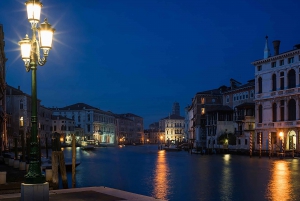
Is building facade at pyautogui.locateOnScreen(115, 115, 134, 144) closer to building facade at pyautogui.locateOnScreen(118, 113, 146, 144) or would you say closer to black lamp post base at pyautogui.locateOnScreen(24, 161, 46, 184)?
building facade at pyautogui.locateOnScreen(118, 113, 146, 144)

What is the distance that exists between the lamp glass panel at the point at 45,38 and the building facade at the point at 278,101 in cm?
3817

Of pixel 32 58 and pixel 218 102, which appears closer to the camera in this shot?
pixel 32 58

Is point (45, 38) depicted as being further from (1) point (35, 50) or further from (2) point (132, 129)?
(2) point (132, 129)

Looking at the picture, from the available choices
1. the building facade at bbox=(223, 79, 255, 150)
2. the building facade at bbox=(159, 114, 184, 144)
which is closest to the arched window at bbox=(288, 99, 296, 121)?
the building facade at bbox=(223, 79, 255, 150)

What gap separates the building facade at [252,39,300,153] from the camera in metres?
44.2

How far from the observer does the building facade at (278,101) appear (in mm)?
44156

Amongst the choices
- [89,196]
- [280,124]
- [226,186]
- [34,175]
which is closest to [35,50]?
[34,175]

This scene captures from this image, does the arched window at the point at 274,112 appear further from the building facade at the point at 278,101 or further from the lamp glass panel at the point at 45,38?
the lamp glass panel at the point at 45,38

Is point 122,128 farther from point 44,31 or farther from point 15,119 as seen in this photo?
point 44,31

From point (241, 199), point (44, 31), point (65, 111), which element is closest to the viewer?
point (44, 31)

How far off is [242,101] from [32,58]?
56335 mm

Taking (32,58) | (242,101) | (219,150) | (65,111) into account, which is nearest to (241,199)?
(32,58)

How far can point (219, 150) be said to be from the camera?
194 ft

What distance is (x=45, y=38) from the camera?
29.1 feet
